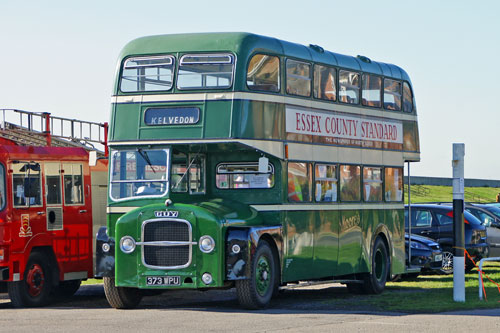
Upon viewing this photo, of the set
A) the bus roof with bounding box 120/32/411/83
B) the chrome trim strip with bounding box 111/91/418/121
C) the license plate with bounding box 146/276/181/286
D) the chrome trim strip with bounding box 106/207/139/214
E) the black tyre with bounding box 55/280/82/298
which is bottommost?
the black tyre with bounding box 55/280/82/298

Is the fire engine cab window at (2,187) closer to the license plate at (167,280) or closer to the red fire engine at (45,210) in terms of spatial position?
the red fire engine at (45,210)

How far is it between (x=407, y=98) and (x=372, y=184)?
263 cm

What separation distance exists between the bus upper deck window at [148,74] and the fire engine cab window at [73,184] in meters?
3.29

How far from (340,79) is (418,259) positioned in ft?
19.2

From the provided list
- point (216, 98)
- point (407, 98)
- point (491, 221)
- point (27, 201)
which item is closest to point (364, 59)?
point (407, 98)

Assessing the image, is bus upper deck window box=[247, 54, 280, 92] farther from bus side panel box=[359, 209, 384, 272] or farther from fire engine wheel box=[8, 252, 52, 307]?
fire engine wheel box=[8, 252, 52, 307]

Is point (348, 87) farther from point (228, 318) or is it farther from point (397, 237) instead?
point (228, 318)

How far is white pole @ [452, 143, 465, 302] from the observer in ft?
60.8

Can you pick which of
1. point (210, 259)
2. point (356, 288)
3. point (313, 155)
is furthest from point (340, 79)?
point (210, 259)

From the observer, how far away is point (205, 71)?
17.7 m

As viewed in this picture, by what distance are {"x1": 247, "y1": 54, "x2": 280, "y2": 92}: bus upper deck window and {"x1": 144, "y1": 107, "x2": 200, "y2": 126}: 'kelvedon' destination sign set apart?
984mm

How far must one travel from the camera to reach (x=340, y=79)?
2088 cm

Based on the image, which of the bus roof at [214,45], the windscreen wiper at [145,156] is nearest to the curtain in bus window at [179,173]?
the windscreen wiper at [145,156]

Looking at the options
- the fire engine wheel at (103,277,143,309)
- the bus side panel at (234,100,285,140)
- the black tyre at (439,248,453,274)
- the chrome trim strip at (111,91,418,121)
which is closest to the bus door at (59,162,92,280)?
the fire engine wheel at (103,277,143,309)
